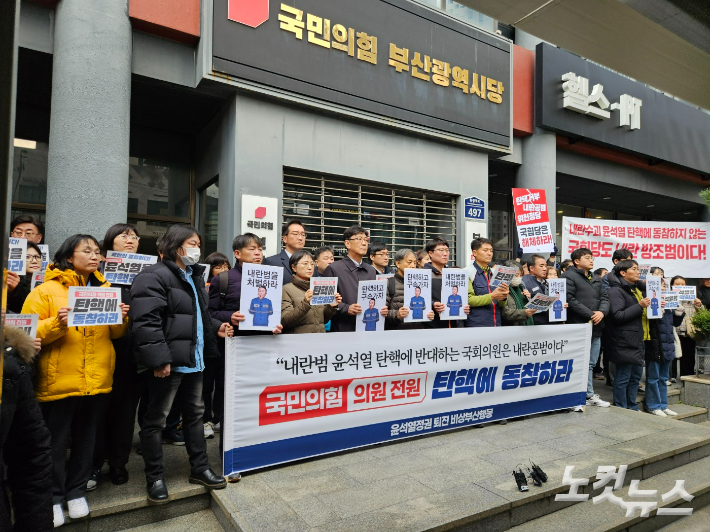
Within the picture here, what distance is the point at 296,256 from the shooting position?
4305 mm

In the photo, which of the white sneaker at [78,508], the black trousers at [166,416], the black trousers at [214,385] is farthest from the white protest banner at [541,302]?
the white sneaker at [78,508]

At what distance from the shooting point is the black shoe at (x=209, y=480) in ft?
11.3

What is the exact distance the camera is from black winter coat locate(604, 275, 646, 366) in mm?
6105

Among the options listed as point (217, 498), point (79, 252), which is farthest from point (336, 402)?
point (79, 252)

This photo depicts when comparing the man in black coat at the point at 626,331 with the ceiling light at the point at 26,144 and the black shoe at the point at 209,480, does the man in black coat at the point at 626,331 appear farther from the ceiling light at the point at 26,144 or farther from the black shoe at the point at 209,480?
the ceiling light at the point at 26,144

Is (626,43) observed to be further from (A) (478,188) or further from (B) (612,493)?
(A) (478,188)

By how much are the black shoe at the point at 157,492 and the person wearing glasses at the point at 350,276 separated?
2093 millimetres

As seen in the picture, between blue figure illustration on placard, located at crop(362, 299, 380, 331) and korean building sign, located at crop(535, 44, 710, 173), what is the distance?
Result: 7634 mm

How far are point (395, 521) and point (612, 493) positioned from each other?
2.12m

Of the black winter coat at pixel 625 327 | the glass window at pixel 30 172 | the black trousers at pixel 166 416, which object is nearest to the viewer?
the black trousers at pixel 166 416

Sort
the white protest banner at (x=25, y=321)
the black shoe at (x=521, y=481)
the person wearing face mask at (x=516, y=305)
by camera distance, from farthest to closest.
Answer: the person wearing face mask at (x=516, y=305), the black shoe at (x=521, y=481), the white protest banner at (x=25, y=321)

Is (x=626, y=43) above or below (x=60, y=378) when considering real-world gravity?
above

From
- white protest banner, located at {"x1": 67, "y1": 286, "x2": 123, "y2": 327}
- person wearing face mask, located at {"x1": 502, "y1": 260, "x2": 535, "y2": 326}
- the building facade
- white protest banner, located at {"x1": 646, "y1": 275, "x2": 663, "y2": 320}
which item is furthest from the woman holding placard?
white protest banner, located at {"x1": 646, "y1": 275, "x2": 663, "y2": 320}

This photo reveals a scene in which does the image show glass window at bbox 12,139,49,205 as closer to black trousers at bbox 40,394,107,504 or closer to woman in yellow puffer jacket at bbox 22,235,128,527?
woman in yellow puffer jacket at bbox 22,235,128,527
